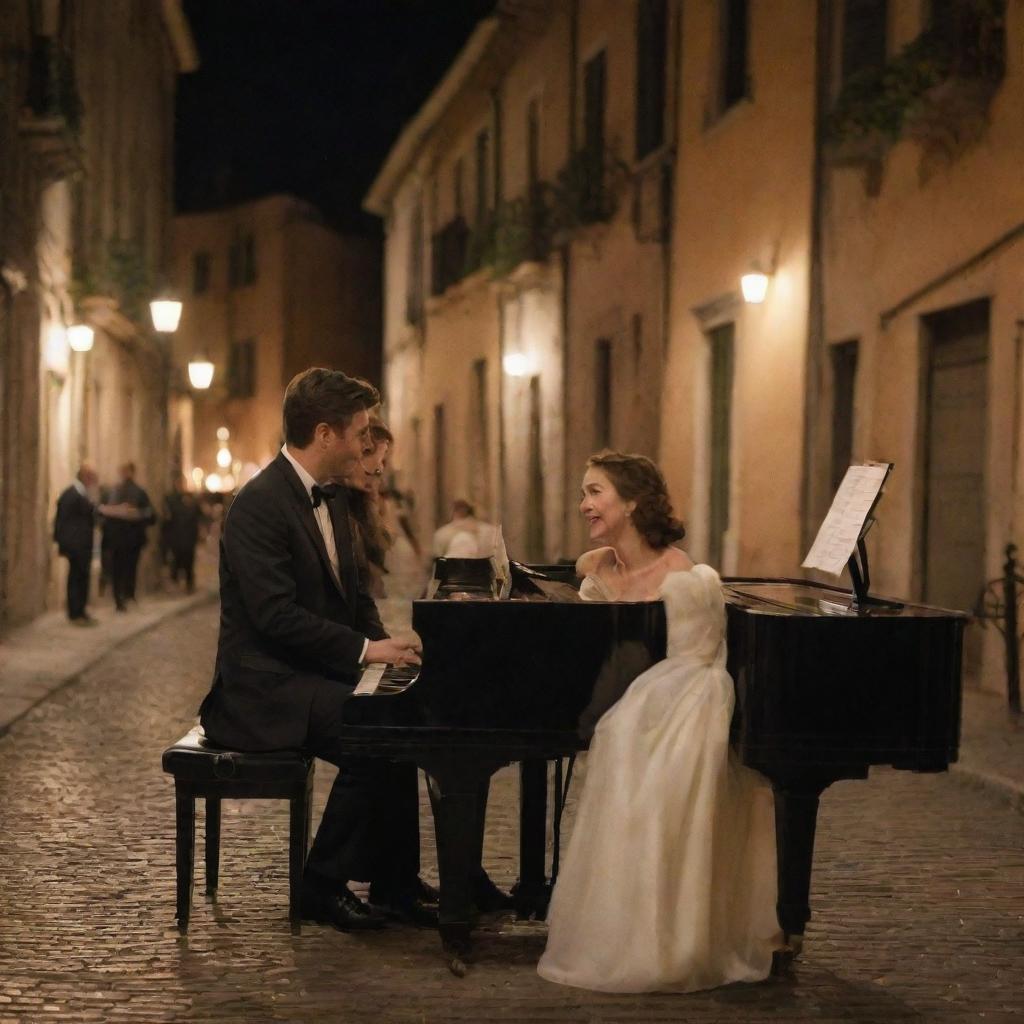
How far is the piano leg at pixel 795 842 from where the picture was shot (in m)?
4.82

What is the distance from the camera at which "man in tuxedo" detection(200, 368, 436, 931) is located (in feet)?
17.5

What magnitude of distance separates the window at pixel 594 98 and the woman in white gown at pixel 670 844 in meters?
15.4

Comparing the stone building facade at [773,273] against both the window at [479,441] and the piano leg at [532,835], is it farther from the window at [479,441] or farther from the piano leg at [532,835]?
the piano leg at [532,835]

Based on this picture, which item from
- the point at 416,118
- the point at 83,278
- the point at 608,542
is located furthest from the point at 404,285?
the point at 608,542

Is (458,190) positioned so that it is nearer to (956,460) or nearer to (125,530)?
(125,530)

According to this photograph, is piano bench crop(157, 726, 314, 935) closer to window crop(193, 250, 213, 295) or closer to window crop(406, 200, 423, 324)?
window crop(406, 200, 423, 324)

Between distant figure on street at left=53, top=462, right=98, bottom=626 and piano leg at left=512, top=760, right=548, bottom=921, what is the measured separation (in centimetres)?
1144

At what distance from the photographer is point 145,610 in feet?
62.3

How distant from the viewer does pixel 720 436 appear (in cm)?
1647

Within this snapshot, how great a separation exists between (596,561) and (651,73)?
13.5 m

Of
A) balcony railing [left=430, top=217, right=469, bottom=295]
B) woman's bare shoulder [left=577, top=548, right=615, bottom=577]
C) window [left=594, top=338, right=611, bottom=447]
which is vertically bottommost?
woman's bare shoulder [left=577, top=548, right=615, bottom=577]

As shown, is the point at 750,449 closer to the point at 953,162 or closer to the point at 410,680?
the point at 953,162

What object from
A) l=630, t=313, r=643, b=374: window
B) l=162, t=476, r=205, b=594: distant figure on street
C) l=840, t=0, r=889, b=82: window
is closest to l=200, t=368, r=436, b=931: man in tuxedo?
l=840, t=0, r=889, b=82: window

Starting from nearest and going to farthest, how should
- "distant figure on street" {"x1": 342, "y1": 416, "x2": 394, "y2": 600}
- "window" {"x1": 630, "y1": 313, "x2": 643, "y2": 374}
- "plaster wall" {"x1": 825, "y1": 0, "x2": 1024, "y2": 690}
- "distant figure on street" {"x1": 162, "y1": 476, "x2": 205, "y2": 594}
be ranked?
1. "distant figure on street" {"x1": 342, "y1": 416, "x2": 394, "y2": 600}
2. "plaster wall" {"x1": 825, "y1": 0, "x2": 1024, "y2": 690}
3. "window" {"x1": 630, "y1": 313, "x2": 643, "y2": 374}
4. "distant figure on street" {"x1": 162, "y1": 476, "x2": 205, "y2": 594}
